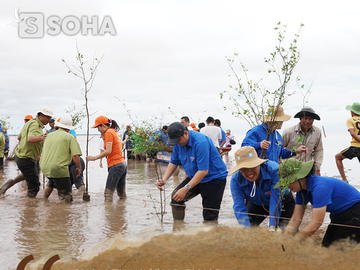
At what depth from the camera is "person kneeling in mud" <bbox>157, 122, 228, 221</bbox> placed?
4.36 m

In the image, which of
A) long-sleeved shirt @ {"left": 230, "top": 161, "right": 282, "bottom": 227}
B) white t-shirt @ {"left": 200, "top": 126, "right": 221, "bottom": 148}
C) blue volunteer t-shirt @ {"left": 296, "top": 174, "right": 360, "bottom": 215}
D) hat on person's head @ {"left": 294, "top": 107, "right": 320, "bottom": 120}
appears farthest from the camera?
white t-shirt @ {"left": 200, "top": 126, "right": 221, "bottom": 148}

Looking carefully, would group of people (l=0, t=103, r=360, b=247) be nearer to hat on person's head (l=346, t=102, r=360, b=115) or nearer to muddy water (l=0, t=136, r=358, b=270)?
hat on person's head (l=346, t=102, r=360, b=115)

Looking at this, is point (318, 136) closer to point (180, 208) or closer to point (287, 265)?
point (180, 208)

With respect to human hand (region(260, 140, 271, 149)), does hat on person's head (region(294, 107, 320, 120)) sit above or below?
above

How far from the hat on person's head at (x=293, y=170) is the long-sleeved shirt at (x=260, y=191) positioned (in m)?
0.40

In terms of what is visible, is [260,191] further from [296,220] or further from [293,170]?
[293,170]

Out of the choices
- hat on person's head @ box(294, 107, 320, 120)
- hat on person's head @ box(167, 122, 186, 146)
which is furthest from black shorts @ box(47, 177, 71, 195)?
hat on person's head @ box(294, 107, 320, 120)

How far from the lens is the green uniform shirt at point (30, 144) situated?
23.1 feet

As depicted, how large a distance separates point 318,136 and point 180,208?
253 centimetres

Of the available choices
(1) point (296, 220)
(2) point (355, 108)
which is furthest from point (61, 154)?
(2) point (355, 108)

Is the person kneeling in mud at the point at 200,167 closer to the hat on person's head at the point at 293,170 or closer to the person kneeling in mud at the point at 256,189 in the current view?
the person kneeling in mud at the point at 256,189

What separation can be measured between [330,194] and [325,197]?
0.23 ft

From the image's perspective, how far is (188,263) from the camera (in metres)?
3.26

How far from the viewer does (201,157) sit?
4359 mm
